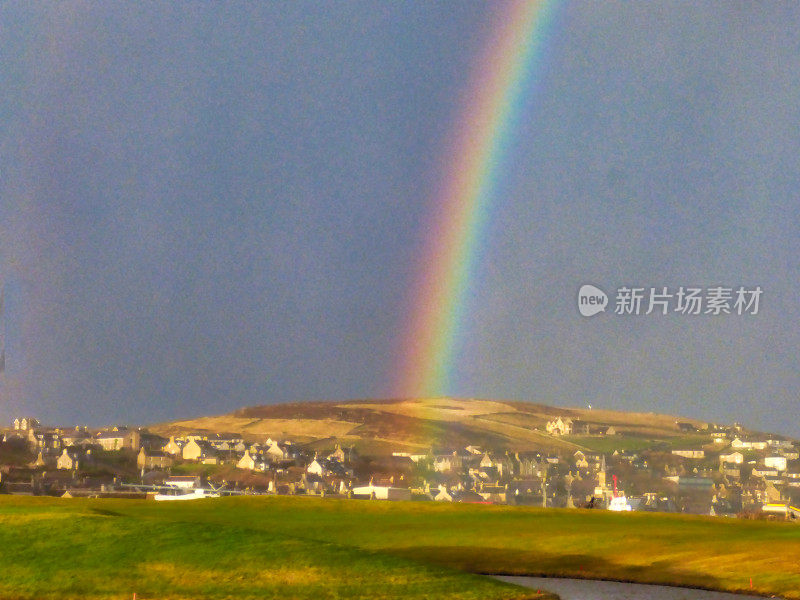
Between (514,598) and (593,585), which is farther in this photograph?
(593,585)

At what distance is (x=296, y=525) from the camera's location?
3305 inches

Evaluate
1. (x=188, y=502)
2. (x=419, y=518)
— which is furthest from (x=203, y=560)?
(x=188, y=502)

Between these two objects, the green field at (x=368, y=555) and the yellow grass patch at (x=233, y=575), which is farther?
the yellow grass patch at (x=233, y=575)

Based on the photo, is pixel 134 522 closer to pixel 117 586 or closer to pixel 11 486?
pixel 117 586

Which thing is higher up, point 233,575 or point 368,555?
point 368,555

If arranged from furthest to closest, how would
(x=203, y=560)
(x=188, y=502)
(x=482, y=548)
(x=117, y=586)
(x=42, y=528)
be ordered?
(x=188, y=502) < (x=482, y=548) < (x=42, y=528) < (x=203, y=560) < (x=117, y=586)

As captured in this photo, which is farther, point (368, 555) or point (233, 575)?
point (368, 555)

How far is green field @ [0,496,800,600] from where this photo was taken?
48.5 m

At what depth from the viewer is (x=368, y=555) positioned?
54062 mm

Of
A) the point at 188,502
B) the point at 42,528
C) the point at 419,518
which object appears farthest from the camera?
the point at 188,502

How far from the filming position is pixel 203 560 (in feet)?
170

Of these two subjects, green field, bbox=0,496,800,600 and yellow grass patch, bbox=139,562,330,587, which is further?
yellow grass patch, bbox=139,562,330,587

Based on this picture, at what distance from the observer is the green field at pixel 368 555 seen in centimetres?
4853

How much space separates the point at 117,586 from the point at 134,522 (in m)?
11.3
